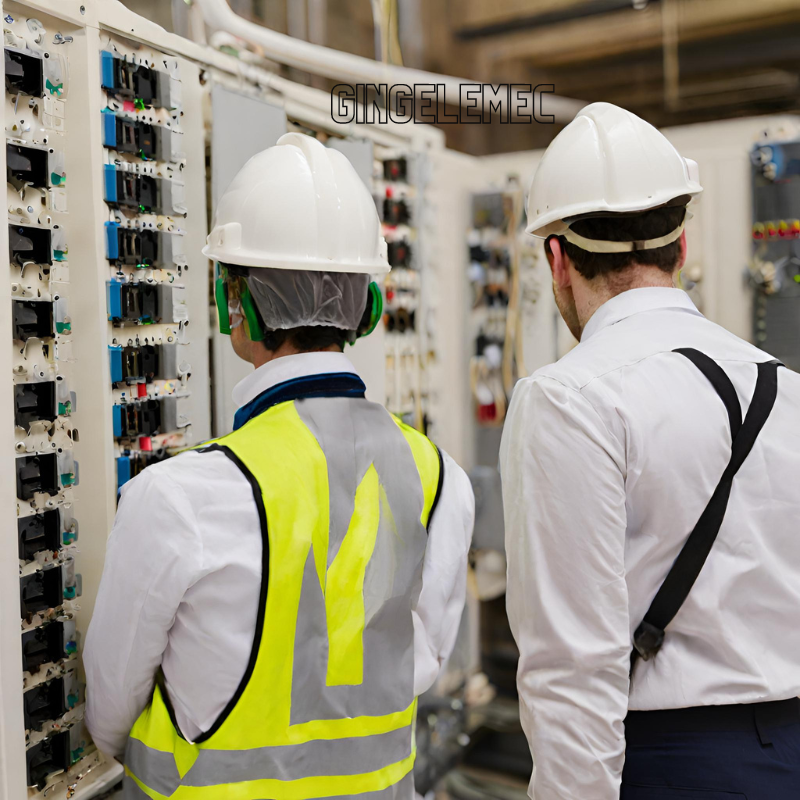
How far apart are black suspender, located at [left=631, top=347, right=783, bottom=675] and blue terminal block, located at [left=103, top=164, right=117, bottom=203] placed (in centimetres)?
102

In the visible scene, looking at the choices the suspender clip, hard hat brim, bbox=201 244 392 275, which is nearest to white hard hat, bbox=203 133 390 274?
hard hat brim, bbox=201 244 392 275

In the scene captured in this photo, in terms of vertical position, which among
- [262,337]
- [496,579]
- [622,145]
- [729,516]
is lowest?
[496,579]

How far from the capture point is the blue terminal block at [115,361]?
1500 millimetres

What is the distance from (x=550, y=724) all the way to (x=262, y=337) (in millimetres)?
688

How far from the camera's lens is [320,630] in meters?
1.17

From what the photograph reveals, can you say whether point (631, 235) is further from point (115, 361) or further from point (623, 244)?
point (115, 361)

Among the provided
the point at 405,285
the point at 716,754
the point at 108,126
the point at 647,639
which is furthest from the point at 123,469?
the point at 405,285

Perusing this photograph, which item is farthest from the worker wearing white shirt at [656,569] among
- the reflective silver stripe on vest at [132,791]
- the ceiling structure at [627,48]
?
the ceiling structure at [627,48]

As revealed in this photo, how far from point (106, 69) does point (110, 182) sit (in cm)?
20

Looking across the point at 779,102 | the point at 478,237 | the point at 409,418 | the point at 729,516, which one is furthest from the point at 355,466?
the point at 779,102

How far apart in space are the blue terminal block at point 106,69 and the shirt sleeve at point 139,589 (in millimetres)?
791

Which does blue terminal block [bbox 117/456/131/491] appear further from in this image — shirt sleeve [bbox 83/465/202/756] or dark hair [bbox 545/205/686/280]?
dark hair [bbox 545/205/686/280]

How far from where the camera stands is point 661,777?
3.45ft

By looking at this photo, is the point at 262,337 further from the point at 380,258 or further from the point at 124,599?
the point at 124,599
